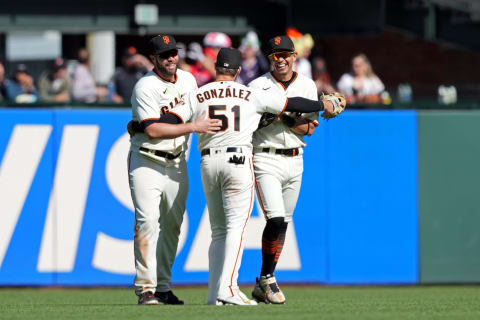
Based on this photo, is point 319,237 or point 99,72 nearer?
point 319,237

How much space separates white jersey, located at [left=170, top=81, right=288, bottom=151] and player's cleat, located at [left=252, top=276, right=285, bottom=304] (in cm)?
120

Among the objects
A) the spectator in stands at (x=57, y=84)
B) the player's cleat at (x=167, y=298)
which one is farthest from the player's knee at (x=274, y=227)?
the spectator in stands at (x=57, y=84)

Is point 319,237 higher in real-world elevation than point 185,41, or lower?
lower

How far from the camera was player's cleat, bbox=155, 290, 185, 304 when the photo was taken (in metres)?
8.64

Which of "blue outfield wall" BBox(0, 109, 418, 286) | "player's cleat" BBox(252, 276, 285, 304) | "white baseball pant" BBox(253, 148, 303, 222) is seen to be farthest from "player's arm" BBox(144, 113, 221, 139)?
"blue outfield wall" BBox(0, 109, 418, 286)

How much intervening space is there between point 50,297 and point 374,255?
3.50 meters

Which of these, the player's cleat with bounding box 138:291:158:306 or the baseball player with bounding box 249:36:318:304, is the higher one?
the baseball player with bounding box 249:36:318:304

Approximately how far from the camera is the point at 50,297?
32.6 ft

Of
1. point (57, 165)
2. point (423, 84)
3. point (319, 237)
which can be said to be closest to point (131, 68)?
point (57, 165)

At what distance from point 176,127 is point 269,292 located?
1604 millimetres

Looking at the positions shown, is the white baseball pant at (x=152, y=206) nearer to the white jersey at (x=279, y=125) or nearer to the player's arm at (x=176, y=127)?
the player's arm at (x=176, y=127)

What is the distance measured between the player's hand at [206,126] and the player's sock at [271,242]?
1.07 meters

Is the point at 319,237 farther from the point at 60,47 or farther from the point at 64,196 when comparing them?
the point at 60,47

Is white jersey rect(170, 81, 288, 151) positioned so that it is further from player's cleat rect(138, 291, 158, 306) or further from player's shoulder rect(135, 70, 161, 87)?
player's cleat rect(138, 291, 158, 306)
